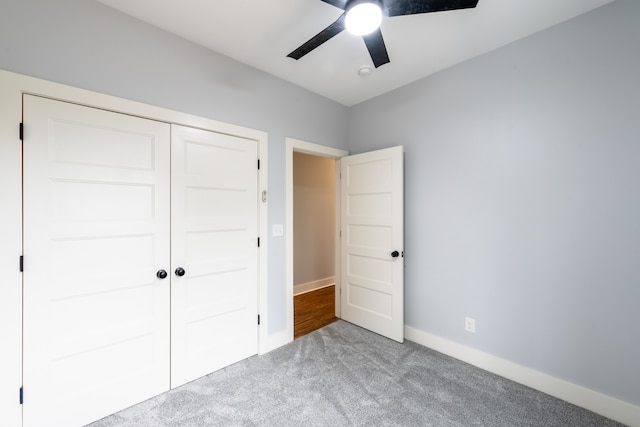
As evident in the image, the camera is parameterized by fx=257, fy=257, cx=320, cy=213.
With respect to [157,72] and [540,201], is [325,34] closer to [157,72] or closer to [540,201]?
[157,72]

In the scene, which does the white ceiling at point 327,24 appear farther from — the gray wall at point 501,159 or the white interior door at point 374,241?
the white interior door at point 374,241

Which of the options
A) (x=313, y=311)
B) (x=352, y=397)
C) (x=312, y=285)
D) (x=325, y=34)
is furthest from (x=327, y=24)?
(x=312, y=285)

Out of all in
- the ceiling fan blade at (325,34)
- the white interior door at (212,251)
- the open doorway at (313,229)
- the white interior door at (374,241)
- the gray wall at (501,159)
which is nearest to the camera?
the ceiling fan blade at (325,34)

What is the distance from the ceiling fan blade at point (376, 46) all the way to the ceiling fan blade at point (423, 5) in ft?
0.41

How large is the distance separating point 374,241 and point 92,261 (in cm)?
247

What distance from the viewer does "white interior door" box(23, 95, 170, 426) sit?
1.53 metres

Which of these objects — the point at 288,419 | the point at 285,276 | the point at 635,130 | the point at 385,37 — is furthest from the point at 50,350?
the point at 635,130

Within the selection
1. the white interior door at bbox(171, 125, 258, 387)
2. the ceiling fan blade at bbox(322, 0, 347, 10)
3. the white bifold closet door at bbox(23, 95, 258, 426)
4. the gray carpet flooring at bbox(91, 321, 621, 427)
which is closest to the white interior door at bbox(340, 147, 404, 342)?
the gray carpet flooring at bbox(91, 321, 621, 427)

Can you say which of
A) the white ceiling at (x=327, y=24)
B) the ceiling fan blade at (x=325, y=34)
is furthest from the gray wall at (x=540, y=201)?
the ceiling fan blade at (x=325, y=34)

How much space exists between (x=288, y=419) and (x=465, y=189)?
235cm

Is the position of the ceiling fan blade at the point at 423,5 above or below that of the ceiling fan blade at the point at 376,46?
above

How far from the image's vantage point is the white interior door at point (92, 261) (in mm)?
1528

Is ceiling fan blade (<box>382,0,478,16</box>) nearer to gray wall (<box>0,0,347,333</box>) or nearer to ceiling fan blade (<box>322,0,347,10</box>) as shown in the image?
ceiling fan blade (<box>322,0,347,10</box>)

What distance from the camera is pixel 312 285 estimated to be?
4.69m
